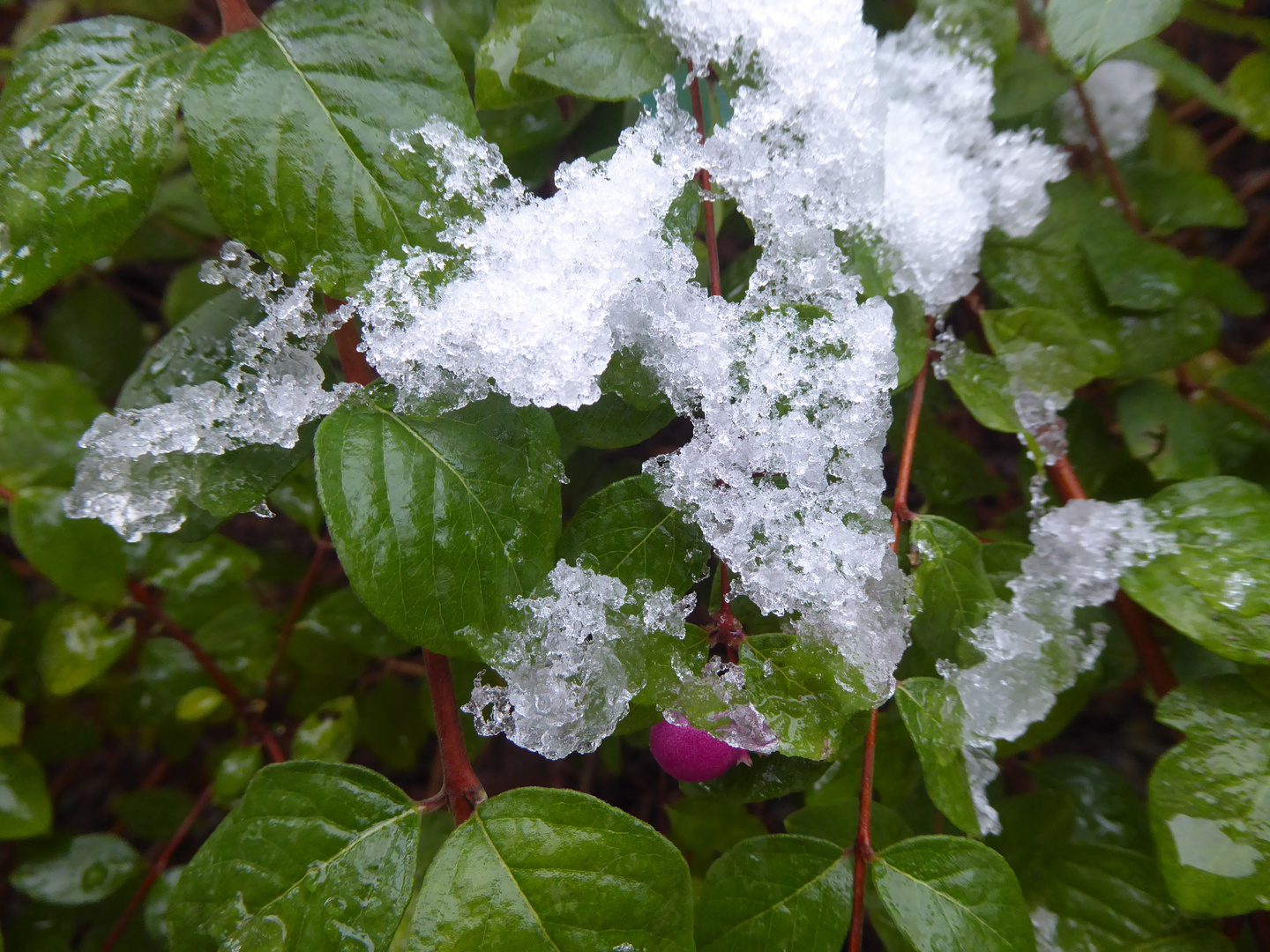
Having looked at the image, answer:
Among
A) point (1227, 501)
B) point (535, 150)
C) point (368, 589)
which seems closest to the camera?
point (368, 589)

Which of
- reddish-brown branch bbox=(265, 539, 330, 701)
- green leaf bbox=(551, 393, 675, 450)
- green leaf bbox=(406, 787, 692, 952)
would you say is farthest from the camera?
reddish-brown branch bbox=(265, 539, 330, 701)

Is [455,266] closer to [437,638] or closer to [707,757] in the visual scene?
[437,638]

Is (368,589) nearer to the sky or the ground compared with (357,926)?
nearer to the sky

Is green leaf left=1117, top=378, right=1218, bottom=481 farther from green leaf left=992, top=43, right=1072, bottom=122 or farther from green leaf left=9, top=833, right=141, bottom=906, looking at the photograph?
green leaf left=9, top=833, right=141, bottom=906

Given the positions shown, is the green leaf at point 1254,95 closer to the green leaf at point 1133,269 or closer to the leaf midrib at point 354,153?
the green leaf at point 1133,269

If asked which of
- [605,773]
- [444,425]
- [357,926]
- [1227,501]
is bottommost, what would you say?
[605,773]

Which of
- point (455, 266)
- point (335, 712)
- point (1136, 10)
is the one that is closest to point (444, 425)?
point (455, 266)

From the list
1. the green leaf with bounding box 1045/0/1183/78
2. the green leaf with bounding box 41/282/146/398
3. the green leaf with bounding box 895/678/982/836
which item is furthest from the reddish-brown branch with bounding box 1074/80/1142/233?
the green leaf with bounding box 41/282/146/398

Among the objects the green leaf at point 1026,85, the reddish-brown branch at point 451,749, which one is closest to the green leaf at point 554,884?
the reddish-brown branch at point 451,749
